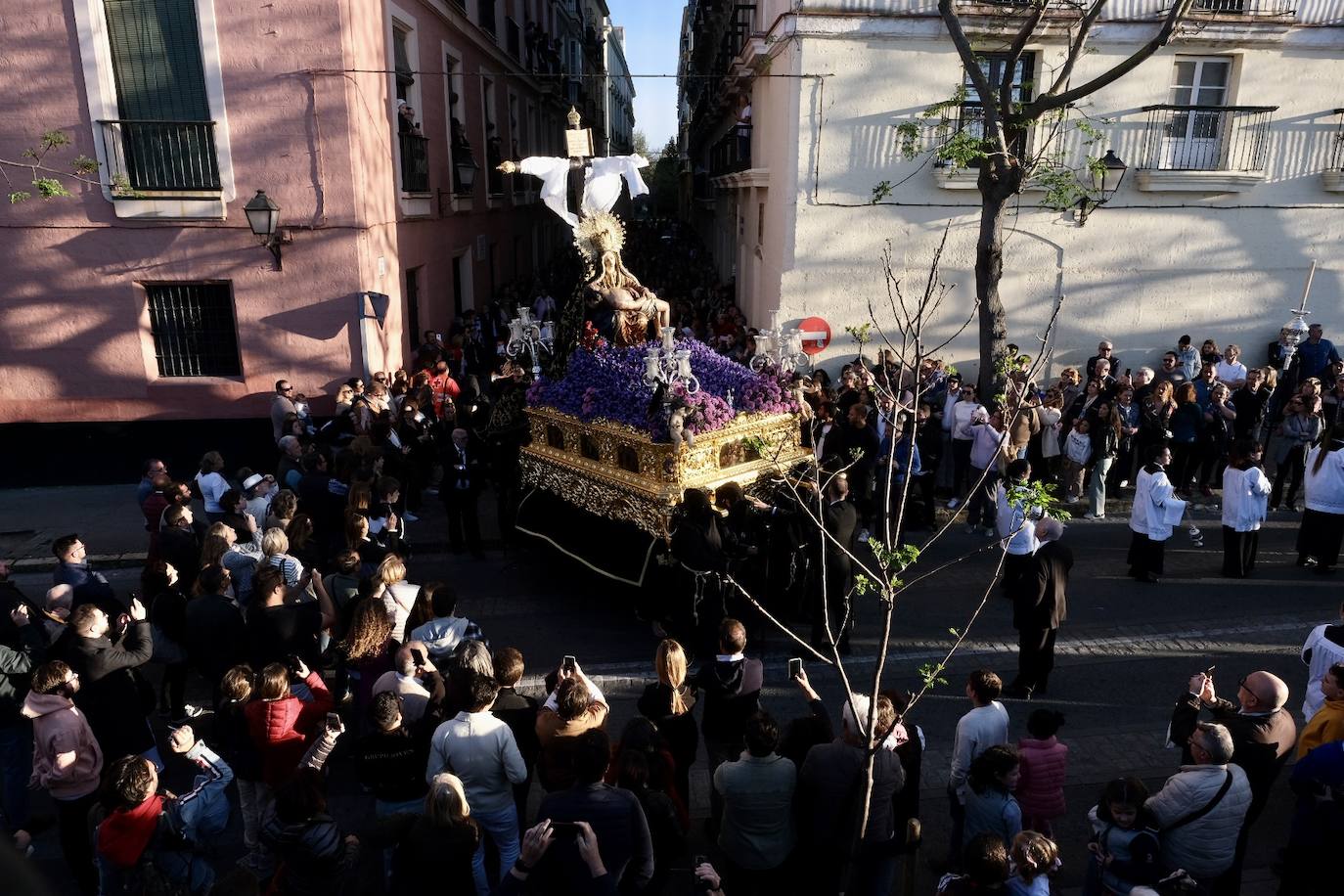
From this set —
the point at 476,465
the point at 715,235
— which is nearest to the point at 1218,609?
the point at 476,465

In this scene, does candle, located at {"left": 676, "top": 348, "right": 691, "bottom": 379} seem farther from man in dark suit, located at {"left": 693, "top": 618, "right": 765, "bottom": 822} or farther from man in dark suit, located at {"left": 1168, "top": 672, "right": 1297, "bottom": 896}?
man in dark suit, located at {"left": 1168, "top": 672, "right": 1297, "bottom": 896}

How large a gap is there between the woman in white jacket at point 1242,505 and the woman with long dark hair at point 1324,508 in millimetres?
459

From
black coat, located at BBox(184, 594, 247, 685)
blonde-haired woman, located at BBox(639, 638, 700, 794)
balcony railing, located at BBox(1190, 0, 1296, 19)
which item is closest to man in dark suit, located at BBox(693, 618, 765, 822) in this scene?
blonde-haired woman, located at BBox(639, 638, 700, 794)

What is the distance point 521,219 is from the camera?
2466 cm

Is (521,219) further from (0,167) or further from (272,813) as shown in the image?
(272,813)

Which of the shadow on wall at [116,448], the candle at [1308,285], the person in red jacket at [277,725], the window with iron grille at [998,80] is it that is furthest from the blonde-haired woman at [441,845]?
the candle at [1308,285]

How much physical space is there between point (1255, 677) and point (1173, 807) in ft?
3.15

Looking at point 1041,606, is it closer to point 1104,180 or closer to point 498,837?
point 498,837

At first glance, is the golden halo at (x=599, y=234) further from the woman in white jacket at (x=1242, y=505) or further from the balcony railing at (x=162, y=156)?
the woman in white jacket at (x=1242, y=505)

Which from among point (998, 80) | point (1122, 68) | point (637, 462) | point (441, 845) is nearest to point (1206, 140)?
point (998, 80)

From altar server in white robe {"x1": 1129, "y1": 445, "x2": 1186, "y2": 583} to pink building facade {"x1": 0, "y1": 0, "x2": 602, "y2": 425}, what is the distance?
925 centimetres

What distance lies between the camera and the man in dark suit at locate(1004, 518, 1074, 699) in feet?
21.6

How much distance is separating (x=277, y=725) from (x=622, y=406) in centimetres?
439

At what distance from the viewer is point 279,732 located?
15.5 ft
